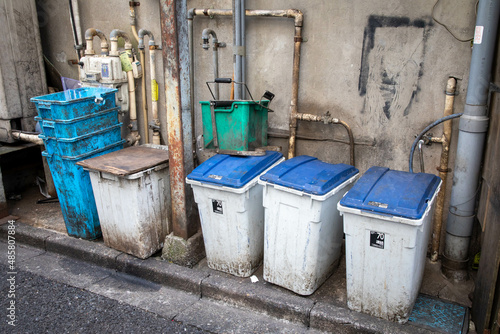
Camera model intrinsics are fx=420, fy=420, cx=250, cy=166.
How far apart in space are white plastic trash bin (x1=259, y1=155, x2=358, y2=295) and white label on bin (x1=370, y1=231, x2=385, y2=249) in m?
0.47

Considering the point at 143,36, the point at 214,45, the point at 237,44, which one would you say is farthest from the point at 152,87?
the point at 237,44

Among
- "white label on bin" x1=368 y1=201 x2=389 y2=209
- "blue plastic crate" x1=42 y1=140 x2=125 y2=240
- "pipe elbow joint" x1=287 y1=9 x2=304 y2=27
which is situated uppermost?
"pipe elbow joint" x1=287 y1=9 x2=304 y2=27

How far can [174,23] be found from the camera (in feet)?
13.6

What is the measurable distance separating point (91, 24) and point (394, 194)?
16.7ft

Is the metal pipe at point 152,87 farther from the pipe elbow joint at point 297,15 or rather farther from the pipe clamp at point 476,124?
the pipe clamp at point 476,124

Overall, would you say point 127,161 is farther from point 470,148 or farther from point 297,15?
point 470,148

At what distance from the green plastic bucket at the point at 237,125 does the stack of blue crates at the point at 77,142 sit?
4.50 feet

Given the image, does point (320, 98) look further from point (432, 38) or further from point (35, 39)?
point (35, 39)

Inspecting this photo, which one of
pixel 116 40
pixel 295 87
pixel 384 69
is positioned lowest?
pixel 295 87

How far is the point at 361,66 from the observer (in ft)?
15.1

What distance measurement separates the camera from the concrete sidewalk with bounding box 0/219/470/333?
12.2ft

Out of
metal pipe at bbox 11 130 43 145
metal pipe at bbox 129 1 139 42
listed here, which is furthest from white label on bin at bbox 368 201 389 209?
metal pipe at bbox 11 130 43 145

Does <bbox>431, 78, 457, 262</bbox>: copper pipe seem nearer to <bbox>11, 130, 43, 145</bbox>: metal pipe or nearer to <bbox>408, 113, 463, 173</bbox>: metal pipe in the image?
<bbox>408, 113, 463, 173</bbox>: metal pipe

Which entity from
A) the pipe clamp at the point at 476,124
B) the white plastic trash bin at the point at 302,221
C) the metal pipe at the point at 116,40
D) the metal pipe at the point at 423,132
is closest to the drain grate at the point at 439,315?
the white plastic trash bin at the point at 302,221
